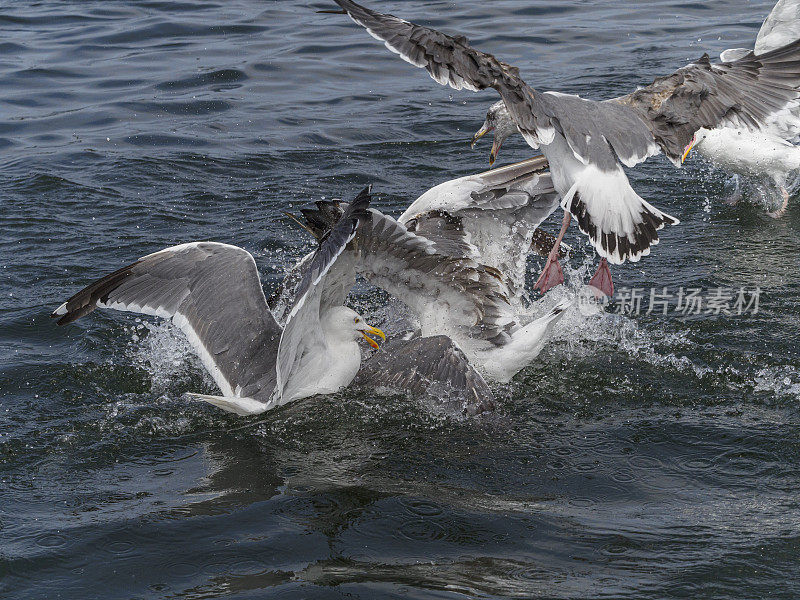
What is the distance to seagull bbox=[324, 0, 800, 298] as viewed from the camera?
5664 mm

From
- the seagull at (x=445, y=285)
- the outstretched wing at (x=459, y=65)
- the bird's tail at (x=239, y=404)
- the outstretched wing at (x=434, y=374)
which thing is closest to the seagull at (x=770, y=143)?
the outstretched wing at (x=459, y=65)

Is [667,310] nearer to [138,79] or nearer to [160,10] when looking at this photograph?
[138,79]

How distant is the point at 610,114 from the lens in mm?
6199

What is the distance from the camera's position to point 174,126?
1093 cm

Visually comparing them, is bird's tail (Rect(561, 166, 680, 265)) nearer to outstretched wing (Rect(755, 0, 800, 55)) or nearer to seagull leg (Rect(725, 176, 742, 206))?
seagull leg (Rect(725, 176, 742, 206))

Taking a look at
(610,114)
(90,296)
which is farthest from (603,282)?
A: (90,296)

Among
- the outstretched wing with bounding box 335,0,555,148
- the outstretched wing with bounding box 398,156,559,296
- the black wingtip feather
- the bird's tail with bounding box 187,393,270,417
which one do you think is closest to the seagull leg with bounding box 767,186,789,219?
the outstretched wing with bounding box 398,156,559,296

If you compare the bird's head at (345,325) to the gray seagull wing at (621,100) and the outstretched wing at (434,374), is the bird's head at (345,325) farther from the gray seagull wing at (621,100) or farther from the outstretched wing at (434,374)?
the gray seagull wing at (621,100)

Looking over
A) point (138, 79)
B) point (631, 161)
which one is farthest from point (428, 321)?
point (138, 79)

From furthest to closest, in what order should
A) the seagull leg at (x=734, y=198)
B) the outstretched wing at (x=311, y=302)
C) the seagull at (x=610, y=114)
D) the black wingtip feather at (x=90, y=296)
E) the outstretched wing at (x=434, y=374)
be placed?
the seagull leg at (x=734, y=198) → the seagull at (x=610, y=114) → the black wingtip feather at (x=90, y=296) → the outstretched wing at (x=434, y=374) → the outstretched wing at (x=311, y=302)

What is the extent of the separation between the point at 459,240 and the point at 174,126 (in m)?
5.79

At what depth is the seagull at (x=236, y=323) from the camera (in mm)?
A: 5262

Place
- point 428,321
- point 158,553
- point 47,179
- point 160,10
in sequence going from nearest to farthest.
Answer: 1. point 158,553
2. point 428,321
3. point 47,179
4. point 160,10

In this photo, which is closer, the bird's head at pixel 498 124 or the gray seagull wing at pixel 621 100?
the gray seagull wing at pixel 621 100
